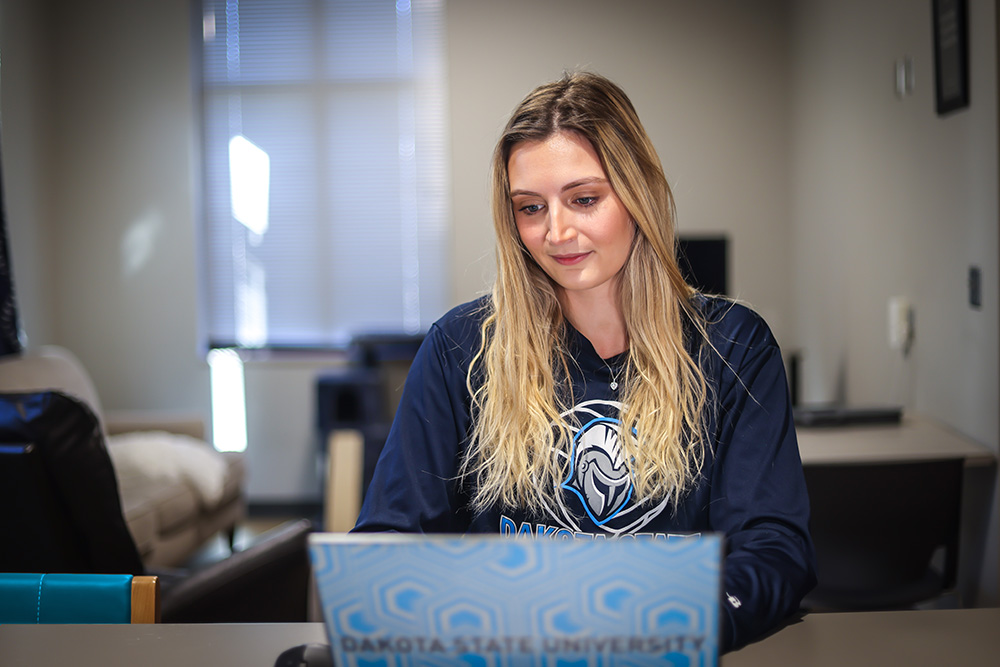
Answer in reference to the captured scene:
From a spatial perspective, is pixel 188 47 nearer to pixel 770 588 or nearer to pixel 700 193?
pixel 700 193

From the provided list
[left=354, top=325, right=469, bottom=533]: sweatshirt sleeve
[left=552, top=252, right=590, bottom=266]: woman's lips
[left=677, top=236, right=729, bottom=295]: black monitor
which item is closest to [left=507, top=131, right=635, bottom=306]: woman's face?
[left=552, top=252, right=590, bottom=266]: woman's lips

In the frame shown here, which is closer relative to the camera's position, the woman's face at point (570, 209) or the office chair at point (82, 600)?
the office chair at point (82, 600)

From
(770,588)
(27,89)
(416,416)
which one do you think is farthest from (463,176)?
(770,588)

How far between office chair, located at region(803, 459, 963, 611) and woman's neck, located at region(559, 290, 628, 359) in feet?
2.95

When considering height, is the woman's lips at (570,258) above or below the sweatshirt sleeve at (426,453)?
above

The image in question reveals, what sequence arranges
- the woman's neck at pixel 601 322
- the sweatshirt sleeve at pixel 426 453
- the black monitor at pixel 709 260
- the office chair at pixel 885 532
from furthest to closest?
the black monitor at pixel 709 260
the office chair at pixel 885 532
the woman's neck at pixel 601 322
the sweatshirt sleeve at pixel 426 453

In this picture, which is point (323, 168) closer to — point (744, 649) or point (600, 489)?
point (600, 489)

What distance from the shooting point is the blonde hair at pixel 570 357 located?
47.7 inches

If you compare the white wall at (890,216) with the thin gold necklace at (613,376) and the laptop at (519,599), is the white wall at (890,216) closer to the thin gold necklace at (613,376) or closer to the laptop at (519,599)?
the thin gold necklace at (613,376)

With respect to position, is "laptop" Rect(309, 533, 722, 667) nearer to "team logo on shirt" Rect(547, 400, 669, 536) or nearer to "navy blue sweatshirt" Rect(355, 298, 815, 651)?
"navy blue sweatshirt" Rect(355, 298, 815, 651)

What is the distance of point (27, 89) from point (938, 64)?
424 cm

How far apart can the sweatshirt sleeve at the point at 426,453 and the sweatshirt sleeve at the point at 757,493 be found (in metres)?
0.40

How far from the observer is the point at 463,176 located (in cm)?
435

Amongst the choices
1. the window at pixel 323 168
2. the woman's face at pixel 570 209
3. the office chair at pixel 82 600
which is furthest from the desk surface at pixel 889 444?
the window at pixel 323 168
